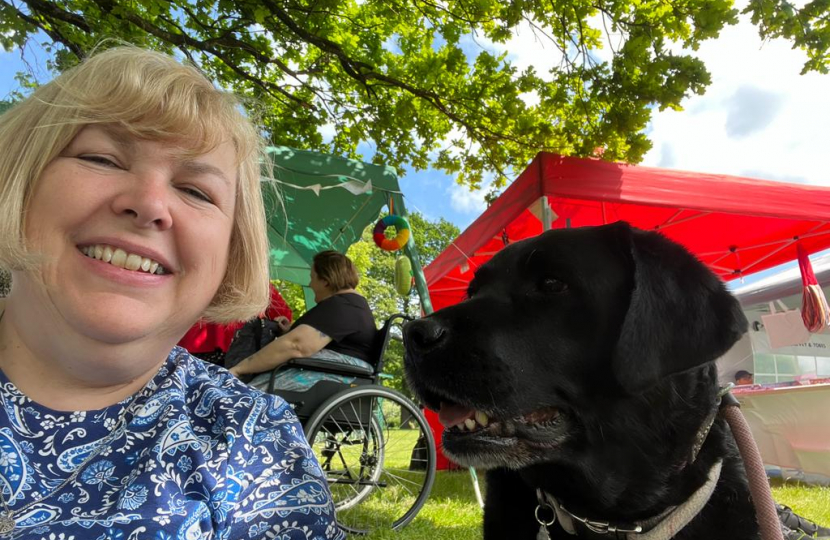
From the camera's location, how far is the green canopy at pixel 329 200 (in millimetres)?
4871

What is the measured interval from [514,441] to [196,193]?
44.5 inches

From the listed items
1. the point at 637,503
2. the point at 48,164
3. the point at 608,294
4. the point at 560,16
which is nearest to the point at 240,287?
the point at 48,164

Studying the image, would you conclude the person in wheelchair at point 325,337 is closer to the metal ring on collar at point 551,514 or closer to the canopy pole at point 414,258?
the canopy pole at point 414,258

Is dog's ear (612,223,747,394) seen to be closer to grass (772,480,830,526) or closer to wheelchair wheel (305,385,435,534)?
wheelchair wheel (305,385,435,534)

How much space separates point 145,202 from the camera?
100cm

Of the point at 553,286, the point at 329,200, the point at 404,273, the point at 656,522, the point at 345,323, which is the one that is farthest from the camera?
the point at 329,200

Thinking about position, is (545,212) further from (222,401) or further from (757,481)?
(222,401)

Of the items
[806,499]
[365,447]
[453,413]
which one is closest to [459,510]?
[365,447]

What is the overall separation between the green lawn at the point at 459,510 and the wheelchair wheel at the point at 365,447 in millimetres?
145

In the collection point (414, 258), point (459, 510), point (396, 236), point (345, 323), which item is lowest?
point (459, 510)

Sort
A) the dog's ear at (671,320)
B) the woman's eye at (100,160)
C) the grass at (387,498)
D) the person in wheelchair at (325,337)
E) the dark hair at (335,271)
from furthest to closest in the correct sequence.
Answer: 1. the dark hair at (335,271)
2. the grass at (387,498)
3. the person in wheelchair at (325,337)
4. the dog's ear at (671,320)
5. the woman's eye at (100,160)

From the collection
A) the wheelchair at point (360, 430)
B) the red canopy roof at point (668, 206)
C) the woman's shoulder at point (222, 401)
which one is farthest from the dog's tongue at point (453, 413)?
the red canopy roof at point (668, 206)

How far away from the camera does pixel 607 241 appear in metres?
1.77

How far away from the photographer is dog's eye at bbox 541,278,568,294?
170 centimetres
